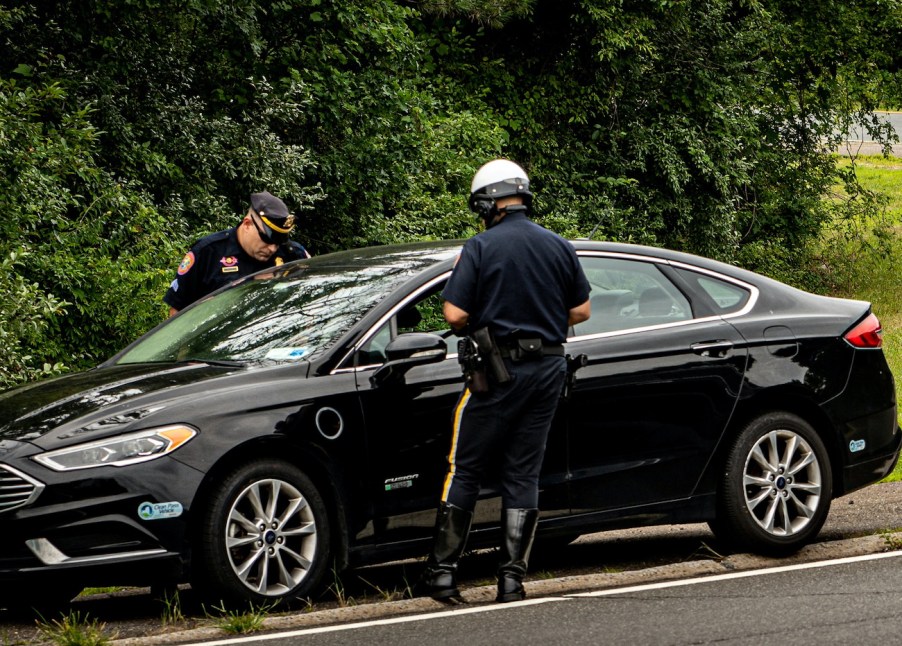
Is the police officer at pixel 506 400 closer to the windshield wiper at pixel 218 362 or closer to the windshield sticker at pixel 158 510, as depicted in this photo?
the windshield wiper at pixel 218 362

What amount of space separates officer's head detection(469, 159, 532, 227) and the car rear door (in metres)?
0.83

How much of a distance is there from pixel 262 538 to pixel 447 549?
0.78 m

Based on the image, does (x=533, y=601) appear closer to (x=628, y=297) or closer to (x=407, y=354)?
(x=407, y=354)

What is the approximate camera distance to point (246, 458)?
218 inches

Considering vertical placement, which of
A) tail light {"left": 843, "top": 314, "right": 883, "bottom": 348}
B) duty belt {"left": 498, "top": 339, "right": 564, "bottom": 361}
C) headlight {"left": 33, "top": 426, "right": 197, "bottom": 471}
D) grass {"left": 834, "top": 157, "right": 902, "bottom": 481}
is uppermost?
duty belt {"left": 498, "top": 339, "right": 564, "bottom": 361}

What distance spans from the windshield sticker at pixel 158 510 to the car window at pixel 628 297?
2118 mm

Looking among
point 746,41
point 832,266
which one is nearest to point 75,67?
point 746,41

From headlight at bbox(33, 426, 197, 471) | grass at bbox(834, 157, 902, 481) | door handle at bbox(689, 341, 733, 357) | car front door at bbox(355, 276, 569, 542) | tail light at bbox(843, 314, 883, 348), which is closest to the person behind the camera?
headlight at bbox(33, 426, 197, 471)

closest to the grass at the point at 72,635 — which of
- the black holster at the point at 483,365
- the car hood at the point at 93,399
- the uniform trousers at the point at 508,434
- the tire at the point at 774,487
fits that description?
the car hood at the point at 93,399

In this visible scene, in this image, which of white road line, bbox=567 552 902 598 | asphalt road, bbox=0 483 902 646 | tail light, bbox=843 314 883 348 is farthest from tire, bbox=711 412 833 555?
tail light, bbox=843 314 883 348

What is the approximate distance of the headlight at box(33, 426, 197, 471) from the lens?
5.24 meters

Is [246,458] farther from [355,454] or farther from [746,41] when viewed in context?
[746,41]

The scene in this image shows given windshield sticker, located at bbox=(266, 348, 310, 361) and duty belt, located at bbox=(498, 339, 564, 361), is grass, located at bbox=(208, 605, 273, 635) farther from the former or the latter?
duty belt, located at bbox=(498, 339, 564, 361)

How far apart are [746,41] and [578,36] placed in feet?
12.4
